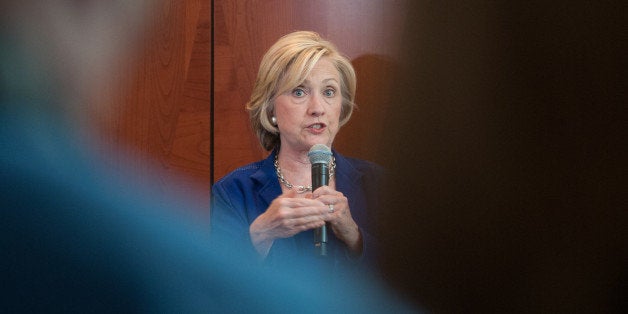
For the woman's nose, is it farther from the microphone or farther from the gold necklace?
the microphone

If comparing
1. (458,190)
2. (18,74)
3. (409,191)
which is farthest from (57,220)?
(458,190)

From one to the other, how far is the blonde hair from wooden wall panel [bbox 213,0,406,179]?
4 cm

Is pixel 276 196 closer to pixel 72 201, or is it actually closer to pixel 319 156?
pixel 319 156

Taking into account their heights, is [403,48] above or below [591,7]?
below

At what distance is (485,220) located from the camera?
6.22 feet

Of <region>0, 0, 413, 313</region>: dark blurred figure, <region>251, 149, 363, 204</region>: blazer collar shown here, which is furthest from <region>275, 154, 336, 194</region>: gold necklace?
<region>0, 0, 413, 313</region>: dark blurred figure

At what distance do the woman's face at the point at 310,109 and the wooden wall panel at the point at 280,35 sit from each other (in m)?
0.09

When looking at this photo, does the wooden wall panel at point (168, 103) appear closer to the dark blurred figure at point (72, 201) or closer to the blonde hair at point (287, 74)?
the dark blurred figure at point (72, 201)

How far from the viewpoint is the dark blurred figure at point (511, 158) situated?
6.13 ft

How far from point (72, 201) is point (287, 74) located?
644 millimetres

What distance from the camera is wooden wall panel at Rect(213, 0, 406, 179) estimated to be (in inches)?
72.4

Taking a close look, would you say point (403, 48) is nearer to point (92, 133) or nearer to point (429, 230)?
point (429, 230)

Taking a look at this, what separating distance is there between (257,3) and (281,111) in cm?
35

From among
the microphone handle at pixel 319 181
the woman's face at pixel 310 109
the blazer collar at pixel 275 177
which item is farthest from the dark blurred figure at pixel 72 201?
the microphone handle at pixel 319 181
